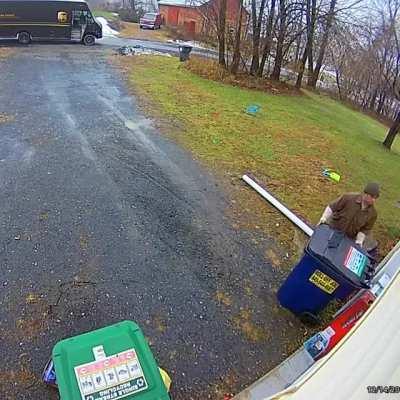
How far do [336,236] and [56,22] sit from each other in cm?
1656

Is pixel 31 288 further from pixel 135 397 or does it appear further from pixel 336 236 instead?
pixel 336 236

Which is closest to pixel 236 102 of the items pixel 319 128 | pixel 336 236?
pixel 319 128

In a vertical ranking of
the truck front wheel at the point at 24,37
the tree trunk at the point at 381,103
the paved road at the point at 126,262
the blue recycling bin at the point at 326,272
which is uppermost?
the truck front wheel at the point at 24,37

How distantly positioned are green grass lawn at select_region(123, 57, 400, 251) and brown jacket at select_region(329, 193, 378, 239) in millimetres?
1338

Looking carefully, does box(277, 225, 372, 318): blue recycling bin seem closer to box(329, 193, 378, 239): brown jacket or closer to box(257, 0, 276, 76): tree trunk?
box(329, 193, 378, 239): brown jacket

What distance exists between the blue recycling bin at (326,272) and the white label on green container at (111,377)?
2079 mm

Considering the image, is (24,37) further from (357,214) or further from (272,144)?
(357,214)

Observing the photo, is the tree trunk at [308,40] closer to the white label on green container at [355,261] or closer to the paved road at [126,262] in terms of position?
the paved road at [126,262]

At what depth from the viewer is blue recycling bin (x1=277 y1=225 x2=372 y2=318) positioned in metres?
3.83

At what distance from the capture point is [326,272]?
388cm

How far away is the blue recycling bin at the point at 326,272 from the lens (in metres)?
3.83

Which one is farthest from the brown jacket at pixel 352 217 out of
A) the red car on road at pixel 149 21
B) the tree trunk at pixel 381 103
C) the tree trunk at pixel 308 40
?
the red car on road at pixel 149 21

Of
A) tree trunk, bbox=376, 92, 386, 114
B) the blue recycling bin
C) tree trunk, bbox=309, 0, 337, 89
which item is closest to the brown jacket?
the blue recycling bin

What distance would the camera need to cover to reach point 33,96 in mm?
10289
